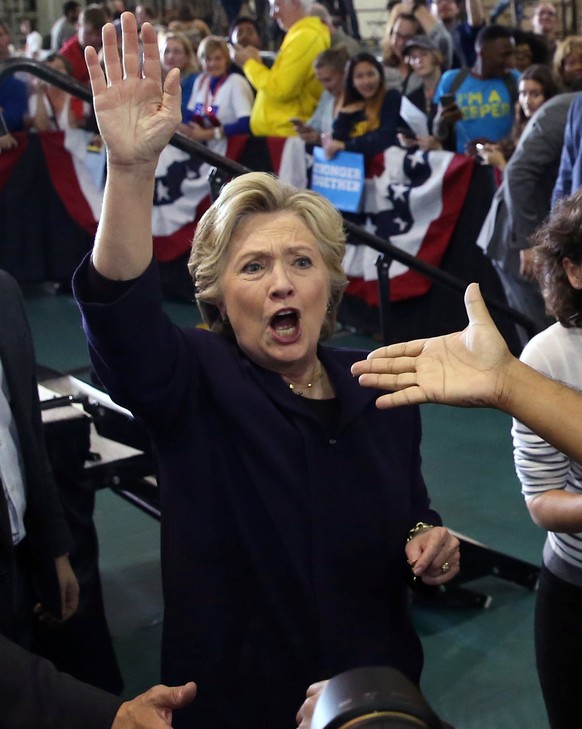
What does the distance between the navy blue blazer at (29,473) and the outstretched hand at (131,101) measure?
783mm

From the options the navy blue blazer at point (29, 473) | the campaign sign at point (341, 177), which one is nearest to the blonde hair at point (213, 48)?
the campaign sign at point (341, 177)

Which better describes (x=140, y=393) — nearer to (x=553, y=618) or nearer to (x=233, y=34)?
(x=553, y=618)

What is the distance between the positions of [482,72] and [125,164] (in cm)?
467

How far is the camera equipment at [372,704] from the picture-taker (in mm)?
823

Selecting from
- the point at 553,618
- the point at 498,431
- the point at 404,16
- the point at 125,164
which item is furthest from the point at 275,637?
the point at 404,16

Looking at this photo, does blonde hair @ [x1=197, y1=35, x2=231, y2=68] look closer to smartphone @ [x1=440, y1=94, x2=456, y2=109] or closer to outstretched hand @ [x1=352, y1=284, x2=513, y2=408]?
smartphone @ [x1=440, y1=94, x2=456, y2=109]

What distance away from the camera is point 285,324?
187 cm

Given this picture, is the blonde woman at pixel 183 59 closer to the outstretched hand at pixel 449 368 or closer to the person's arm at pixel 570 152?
the person's arm at pixel 570 152

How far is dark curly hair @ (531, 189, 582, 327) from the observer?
6.68ft

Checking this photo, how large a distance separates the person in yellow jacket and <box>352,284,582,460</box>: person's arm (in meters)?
5.55

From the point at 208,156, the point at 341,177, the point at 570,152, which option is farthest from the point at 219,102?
the point at 208,156

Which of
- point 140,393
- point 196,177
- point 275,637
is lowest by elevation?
point 196,177

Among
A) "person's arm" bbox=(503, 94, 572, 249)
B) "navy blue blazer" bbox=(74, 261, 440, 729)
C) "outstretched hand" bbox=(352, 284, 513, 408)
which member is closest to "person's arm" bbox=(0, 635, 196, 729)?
"navy blue blazer" bbox=(74, 261, 440, 729)

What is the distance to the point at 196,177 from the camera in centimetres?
754
